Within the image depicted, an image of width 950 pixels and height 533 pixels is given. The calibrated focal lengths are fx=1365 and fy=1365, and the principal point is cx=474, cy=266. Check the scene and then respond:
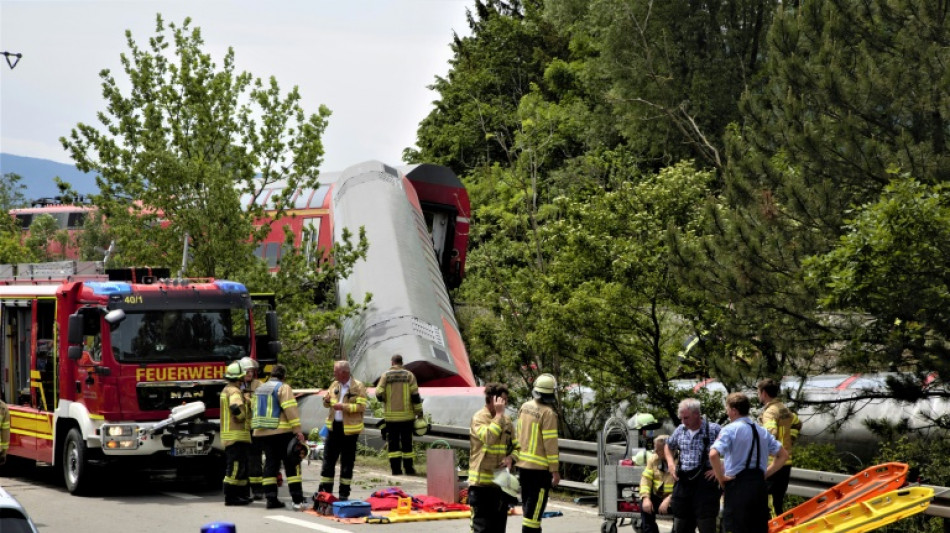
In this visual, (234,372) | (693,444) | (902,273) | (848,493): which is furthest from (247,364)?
(902,273)

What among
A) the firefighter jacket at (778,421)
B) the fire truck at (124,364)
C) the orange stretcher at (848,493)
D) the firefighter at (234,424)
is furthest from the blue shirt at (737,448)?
the fire truck at (124,364)

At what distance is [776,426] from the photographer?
43.3 feet

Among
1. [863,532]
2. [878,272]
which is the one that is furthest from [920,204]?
[863,532]

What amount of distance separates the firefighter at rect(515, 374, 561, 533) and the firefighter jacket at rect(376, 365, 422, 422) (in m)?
6.52

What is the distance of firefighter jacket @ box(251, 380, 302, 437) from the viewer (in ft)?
51.5

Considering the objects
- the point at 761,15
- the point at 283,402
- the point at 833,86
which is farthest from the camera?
the point at 761,15

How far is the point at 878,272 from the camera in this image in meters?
14.8

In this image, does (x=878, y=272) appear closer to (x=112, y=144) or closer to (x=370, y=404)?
(x=370, y=404)

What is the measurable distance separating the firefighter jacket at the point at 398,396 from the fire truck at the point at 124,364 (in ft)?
5.42

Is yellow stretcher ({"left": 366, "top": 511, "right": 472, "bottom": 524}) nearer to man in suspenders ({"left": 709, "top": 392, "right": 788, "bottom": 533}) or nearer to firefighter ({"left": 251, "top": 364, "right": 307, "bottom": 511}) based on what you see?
firefighter ({"left": 251, "top": 364, "right": 307, "bottom": 511})

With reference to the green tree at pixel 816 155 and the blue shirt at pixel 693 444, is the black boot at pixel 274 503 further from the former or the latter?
the blue shirt at pixel 693 444

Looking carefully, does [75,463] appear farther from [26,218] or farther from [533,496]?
[26,218]

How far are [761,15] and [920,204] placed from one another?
32.3m

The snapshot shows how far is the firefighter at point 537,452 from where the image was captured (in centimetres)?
1237
